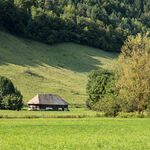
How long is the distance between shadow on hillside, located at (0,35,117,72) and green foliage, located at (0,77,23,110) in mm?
26132

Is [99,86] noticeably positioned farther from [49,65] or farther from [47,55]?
[47,55]

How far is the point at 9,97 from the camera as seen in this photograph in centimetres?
11031

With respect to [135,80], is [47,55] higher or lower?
lower

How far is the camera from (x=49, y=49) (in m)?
175

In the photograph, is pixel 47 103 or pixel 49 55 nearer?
pixel 47 103

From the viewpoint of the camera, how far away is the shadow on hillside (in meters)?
151

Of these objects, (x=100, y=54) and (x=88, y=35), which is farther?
(x=88, y=35)

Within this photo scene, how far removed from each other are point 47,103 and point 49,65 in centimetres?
2865

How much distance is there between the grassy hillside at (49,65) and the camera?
133375 millimetres

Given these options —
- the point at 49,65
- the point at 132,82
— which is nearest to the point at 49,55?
the point at 49,65

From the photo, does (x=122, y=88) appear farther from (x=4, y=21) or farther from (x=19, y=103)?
(x=4, y=21)

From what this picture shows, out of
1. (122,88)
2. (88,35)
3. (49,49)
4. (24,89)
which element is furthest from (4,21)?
(122,88)

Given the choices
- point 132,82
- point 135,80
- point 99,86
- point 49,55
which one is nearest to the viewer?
point 132,82

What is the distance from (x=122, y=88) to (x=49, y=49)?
8461 centimetres
